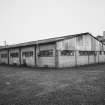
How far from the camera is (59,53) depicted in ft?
47.1

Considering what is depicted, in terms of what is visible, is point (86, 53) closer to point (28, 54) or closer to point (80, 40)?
point (80, 40)

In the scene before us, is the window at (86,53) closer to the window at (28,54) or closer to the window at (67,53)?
the window at (67,53)

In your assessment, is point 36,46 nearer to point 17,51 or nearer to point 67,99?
point 17,51

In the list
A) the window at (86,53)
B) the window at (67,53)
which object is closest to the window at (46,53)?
the window at (67,53)

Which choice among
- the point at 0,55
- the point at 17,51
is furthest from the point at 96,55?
the point at 0,55

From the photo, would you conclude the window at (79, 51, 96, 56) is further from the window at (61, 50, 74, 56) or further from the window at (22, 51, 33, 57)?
the window at (22, 51, 33, 57)

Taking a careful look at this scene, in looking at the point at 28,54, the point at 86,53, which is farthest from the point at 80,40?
the point at 28,54

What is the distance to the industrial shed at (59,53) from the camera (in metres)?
14.6

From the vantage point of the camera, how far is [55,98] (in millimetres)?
4262

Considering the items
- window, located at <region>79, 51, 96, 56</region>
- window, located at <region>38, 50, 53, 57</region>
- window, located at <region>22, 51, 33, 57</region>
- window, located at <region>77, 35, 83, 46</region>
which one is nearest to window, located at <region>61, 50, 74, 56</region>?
window, located at <region>38, 50, 53, 57</region>

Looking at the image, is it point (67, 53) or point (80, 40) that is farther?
point (80, 40)

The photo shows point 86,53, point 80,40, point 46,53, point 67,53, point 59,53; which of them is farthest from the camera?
point 86,53

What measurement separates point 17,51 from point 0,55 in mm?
8250

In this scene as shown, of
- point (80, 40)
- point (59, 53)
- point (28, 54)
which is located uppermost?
point (80, 40)
